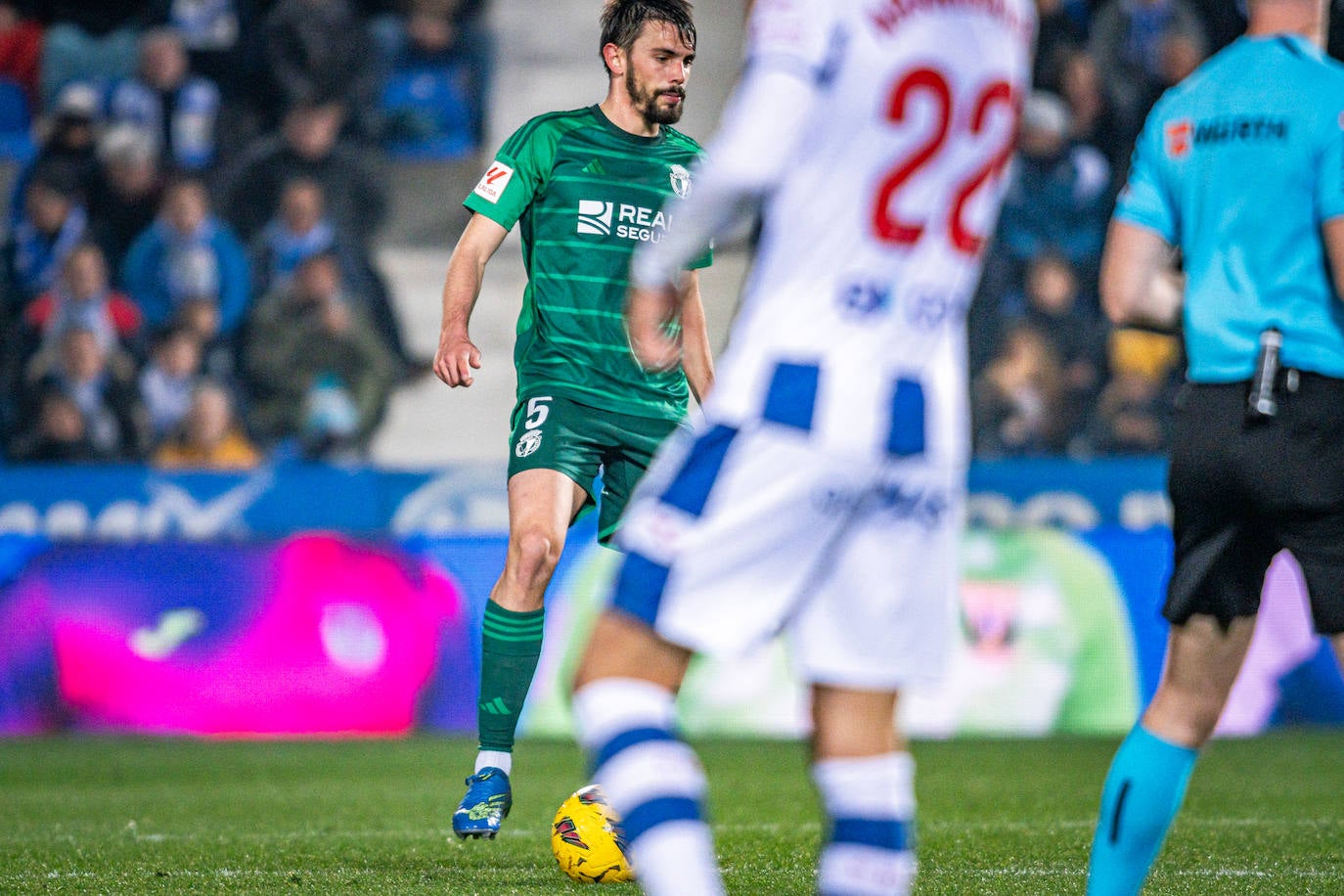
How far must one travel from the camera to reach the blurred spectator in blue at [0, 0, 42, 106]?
44.3 ft

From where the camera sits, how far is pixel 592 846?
173 inches

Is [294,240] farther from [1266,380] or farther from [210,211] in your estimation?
[1266,380]

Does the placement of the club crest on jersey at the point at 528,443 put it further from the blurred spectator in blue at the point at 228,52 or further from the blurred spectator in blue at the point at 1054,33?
the blurred spectator in blue at the point at 1054,33

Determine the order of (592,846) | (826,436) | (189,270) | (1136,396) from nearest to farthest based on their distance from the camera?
(826,436)
(592,846)
(1136,396)
(189,270)

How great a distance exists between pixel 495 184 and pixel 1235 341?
218cm

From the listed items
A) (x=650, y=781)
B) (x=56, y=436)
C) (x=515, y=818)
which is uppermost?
(x=650, y=781)

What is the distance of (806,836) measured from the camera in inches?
212

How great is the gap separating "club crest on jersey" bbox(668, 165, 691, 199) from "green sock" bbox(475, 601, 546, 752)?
1.25m

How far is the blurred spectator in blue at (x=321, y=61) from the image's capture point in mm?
13562

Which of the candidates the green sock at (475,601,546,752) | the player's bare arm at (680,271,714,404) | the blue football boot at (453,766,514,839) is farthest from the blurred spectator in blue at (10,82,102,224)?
the blue football boot at (453,766,514,839)

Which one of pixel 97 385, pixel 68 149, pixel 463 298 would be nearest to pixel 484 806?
pixel 463 298

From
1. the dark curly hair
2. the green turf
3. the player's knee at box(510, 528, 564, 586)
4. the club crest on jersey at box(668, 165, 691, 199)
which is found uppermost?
the dark curly hair

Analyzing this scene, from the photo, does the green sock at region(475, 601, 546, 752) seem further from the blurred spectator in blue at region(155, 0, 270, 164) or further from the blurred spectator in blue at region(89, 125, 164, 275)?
the blurred spectator in blue at region(155, 0, 270, 164)

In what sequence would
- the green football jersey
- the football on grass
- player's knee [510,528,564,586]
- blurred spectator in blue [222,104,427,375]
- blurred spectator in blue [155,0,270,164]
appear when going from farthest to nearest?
blurred spectator in blue [155,0,270,164] → blurred spectator in blue [222,104,427,375] → the green football jersey → player's knee [510,528,564,586] → the football on grass
